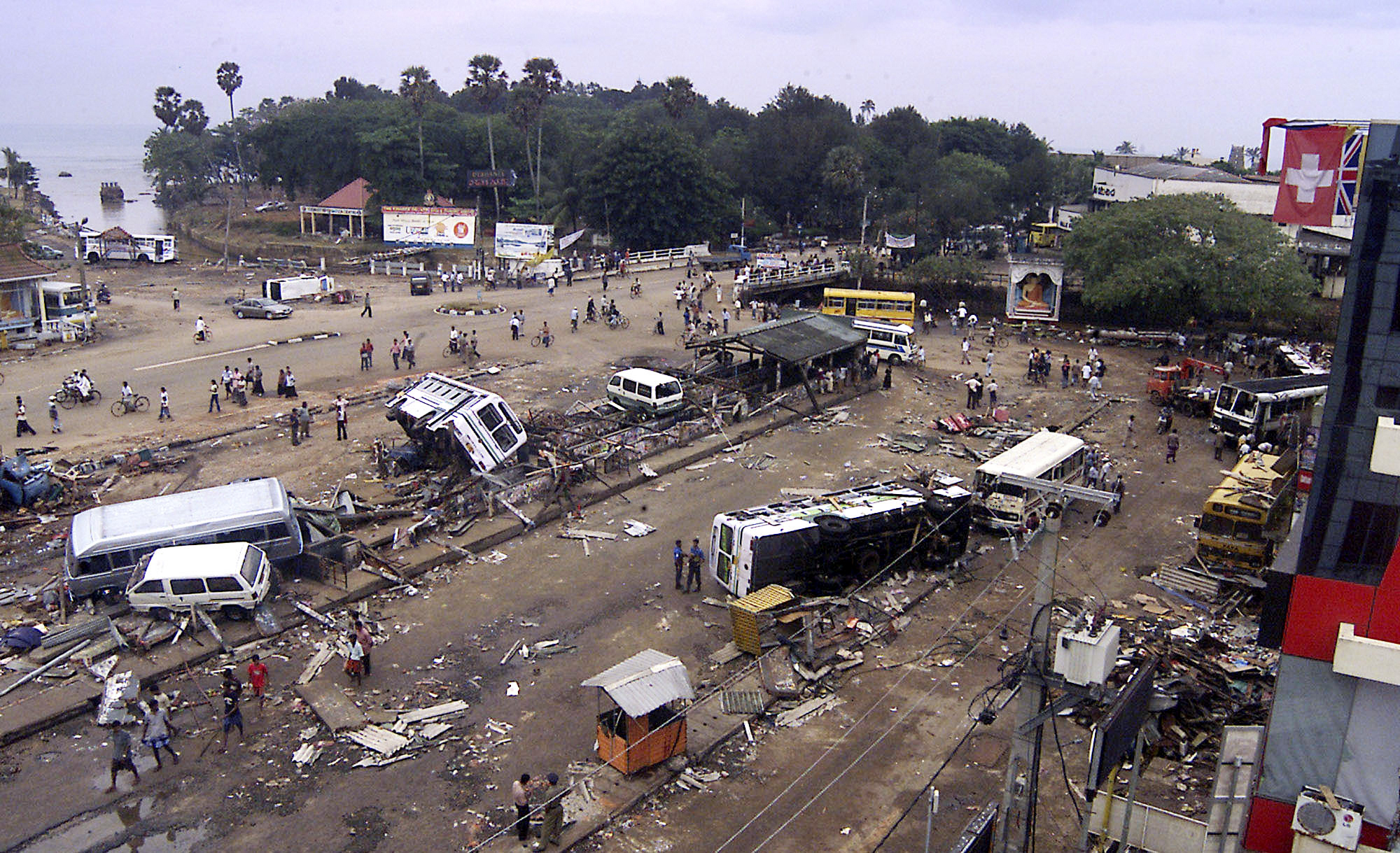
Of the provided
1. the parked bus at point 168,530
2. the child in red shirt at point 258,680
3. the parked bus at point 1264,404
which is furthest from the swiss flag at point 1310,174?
the parked bus at point 1264,404

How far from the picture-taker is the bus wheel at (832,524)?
19.2m

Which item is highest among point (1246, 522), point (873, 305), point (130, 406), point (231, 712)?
point (873, 305)

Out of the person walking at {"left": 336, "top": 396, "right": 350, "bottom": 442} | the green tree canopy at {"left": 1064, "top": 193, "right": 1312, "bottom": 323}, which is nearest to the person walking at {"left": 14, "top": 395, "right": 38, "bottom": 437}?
the person walking at {"left": 336, "top": 396, "right": 350, "bottom": 442}

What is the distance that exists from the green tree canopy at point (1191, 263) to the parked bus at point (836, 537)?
1052 inches

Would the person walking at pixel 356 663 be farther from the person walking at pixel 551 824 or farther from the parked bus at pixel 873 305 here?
the parked bus at pixel 873 305

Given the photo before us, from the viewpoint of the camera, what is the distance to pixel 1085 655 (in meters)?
10.0

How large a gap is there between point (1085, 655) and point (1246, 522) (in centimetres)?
1290

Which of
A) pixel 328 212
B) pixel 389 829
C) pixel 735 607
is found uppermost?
pixel 328 212

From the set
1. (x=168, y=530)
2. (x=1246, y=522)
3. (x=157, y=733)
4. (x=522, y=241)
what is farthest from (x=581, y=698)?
(x=522, y=241)

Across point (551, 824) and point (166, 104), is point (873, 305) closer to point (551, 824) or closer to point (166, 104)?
point (551, 824)

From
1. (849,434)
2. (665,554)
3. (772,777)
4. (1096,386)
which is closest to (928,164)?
(1096,386)

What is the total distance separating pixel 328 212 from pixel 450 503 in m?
59.8

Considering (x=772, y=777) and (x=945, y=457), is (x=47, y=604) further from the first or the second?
(x=945, y=457)

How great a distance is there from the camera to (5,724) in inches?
587
